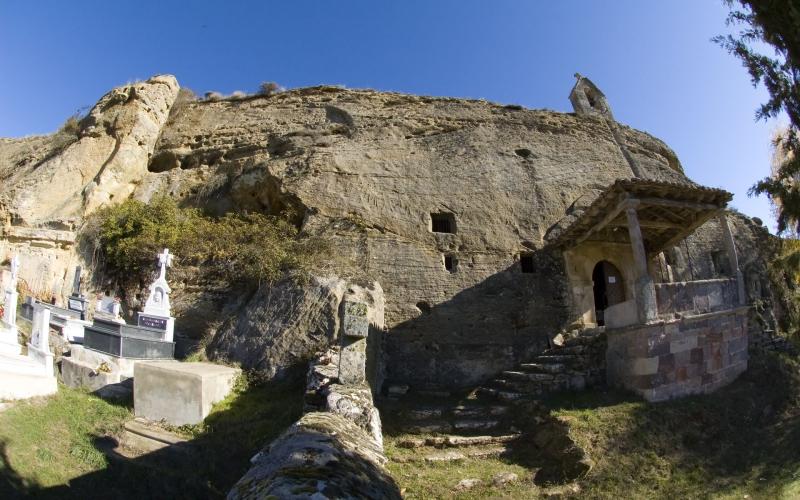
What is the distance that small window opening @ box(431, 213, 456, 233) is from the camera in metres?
13.3

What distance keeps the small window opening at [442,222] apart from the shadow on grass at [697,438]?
5.78 m

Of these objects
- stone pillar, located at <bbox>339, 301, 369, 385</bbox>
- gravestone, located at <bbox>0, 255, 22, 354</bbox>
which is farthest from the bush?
stone pillar, located at <bbox>339, 301, 369, 385</bbox>

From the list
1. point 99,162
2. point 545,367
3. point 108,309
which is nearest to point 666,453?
point 545,367

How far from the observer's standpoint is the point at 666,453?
7.11 m

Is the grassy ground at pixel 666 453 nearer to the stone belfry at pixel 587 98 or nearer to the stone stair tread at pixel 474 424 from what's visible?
the stone stair tread at pixel 474 424

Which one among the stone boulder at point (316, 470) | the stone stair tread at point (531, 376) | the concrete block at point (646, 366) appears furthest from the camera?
the stone stair tread at point (531, 376)

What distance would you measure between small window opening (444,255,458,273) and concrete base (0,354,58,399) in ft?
27.2

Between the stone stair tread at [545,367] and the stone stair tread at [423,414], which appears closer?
the stone stair tread at [423,414]

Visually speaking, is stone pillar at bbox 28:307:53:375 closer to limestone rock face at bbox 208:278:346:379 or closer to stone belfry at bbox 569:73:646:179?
limestone rock face at bbox 208:278:346:379

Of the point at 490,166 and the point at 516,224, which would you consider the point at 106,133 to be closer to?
the point at 490,166

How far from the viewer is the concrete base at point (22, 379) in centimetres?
715

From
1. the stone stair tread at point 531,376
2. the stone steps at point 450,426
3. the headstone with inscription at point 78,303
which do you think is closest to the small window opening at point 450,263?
the stone stair tread at point 531,376

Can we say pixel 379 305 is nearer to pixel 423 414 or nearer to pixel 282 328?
pixel 282 328

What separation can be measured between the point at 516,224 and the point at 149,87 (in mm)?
13642
